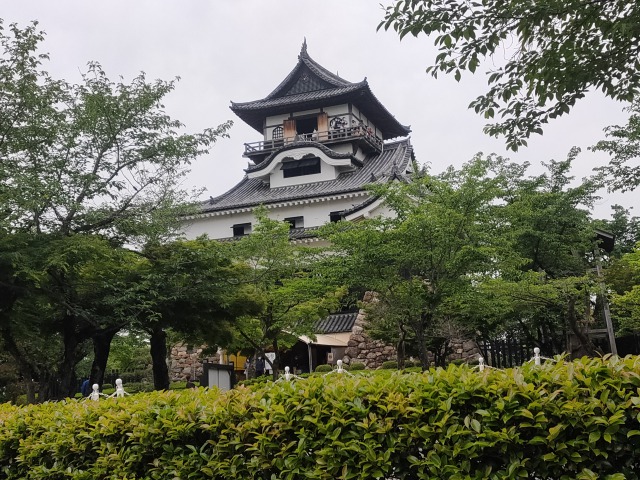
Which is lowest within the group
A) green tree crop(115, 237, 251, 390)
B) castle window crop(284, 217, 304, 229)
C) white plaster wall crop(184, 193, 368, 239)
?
green tree crop(115, 237, 251, 390)

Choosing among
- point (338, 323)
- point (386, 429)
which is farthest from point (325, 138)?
point (386, 429)

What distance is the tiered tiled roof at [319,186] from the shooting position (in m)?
30.7

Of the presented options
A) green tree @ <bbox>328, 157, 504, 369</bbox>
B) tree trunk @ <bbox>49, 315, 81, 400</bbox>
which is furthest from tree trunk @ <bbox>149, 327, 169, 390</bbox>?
green tree @ <bbox>328, 157, 504, 369</bbox>

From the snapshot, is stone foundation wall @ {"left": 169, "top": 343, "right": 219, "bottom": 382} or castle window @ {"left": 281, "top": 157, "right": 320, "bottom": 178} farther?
castle window @ {"left": 281, "top": 157, "right": 320, "bottom": 178}

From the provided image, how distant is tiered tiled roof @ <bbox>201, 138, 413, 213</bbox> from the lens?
3069 centimetres

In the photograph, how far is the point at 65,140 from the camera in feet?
37.9

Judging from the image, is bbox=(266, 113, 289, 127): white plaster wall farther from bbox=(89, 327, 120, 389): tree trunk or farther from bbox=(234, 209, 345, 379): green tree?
bbox=(89, 327, 120, 389): tree trunk

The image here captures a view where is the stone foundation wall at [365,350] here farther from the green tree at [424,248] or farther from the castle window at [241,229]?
the castle window at [241,229]

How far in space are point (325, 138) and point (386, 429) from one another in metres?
32.0

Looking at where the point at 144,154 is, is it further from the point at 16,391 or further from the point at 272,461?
the point at 16,391

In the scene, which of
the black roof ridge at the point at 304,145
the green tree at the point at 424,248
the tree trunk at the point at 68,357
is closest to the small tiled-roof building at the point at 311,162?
the black roof ridge at the point at 304,145

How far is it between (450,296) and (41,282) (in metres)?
8.85

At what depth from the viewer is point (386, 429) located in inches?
141

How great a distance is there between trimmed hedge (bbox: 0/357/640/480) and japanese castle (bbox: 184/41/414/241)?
2360 cm
